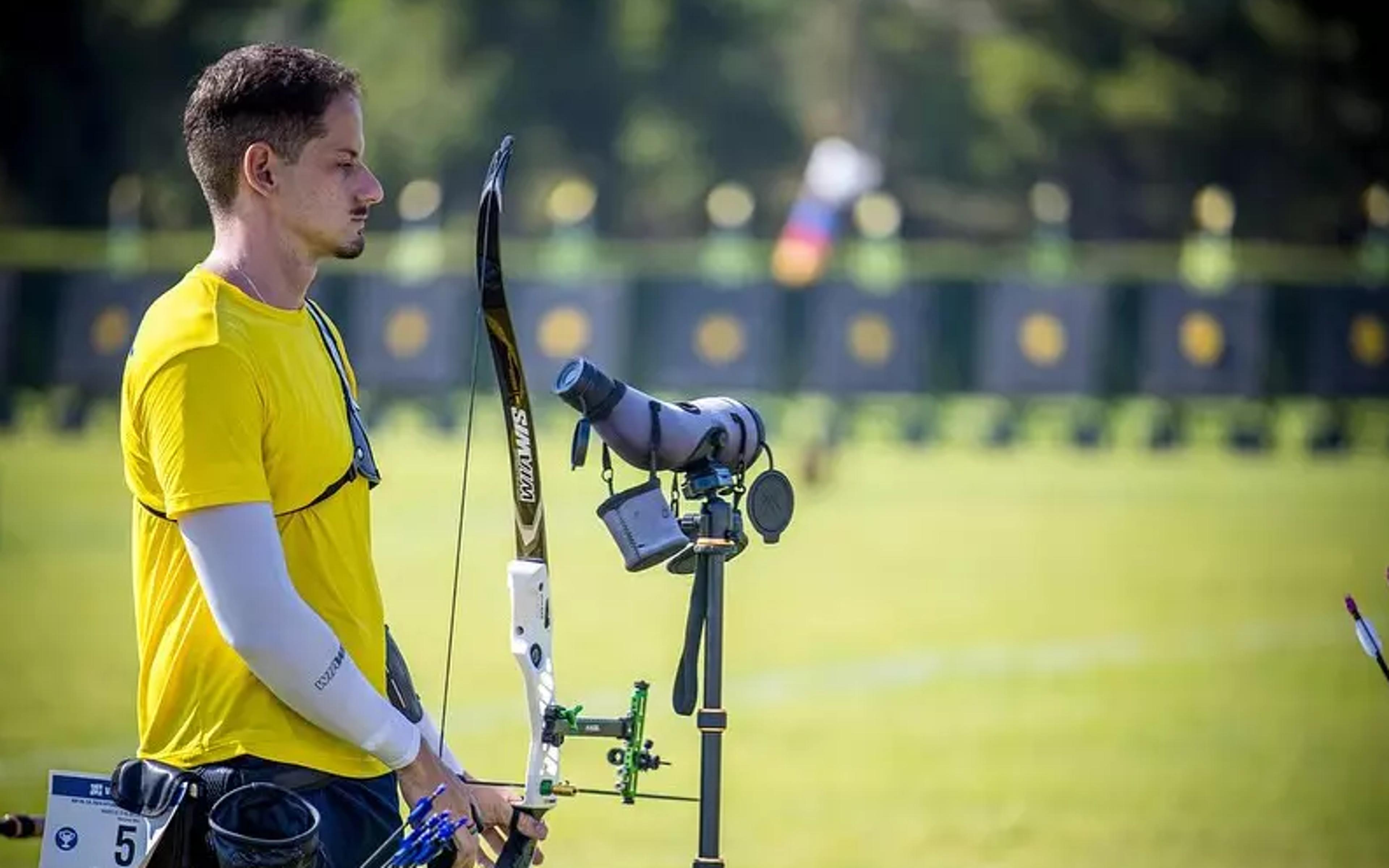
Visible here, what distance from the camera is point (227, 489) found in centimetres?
344

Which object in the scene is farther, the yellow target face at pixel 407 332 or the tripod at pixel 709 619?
the yellow target face at pixel 407 332

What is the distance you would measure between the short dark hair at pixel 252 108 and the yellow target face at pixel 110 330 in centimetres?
1953

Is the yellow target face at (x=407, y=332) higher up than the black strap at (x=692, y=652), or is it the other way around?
the yellow target face at (x=407, y=332)

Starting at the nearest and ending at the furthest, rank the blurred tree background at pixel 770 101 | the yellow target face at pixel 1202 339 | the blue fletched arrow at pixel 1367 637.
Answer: the blue fletched arrow at pixel 1367 637 < the yellow target face at pixel 1202 339 < the blurred tree background at pixel 770 101

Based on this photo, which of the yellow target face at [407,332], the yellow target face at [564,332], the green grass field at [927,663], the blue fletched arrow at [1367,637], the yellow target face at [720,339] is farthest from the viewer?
the yellow target face at [407,332]

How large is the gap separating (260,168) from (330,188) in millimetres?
105

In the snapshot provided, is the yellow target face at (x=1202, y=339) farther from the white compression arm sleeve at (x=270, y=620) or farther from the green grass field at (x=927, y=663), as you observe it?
the white compression arm sleeve at (x=270, y=620)

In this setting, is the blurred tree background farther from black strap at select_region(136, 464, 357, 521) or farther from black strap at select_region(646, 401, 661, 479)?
black strap at select_region(136, 464, 357, 521)

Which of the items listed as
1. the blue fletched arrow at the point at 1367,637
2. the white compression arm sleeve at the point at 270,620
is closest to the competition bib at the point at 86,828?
the white compression arm sleeve at the point at 270,620

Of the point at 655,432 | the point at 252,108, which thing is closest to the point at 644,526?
the point at 655,432

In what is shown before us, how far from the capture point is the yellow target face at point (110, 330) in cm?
2278

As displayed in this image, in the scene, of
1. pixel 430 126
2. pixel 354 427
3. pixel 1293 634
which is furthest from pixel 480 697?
pixel 430 126

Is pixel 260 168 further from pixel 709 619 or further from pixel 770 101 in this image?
pixel 770 101

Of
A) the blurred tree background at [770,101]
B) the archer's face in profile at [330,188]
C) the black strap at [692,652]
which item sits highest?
the blurred tree background at [770,101]
